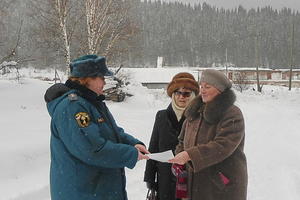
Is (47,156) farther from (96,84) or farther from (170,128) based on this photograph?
(96,84)

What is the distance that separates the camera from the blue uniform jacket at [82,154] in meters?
2.45

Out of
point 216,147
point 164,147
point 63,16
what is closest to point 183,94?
point 164,147

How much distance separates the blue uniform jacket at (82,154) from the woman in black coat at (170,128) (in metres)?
0.88

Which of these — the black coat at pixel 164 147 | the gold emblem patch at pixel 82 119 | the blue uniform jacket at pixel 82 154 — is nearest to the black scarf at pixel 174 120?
the black coat at pixel 164 147

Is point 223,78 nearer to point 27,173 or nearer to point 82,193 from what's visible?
point 82,193

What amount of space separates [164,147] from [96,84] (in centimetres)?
114

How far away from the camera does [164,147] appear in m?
3.52

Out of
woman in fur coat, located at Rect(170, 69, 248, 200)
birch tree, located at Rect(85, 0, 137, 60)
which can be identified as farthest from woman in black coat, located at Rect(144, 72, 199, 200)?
birch tree, located at Rect(85, 0, 137, 60)

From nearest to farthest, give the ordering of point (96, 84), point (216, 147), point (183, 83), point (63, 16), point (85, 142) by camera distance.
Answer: point (85, 142)
point (216, 147)
point (96, 84)
point (183, 83)
point (63, 16)

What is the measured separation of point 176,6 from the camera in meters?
119

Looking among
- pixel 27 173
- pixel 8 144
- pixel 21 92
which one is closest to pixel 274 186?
pixel 27 173

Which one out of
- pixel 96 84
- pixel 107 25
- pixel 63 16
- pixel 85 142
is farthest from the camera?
pixel 107 25

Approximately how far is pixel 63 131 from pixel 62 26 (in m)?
14.5

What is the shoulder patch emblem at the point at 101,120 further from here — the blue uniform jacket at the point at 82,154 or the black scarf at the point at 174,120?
the black scarf at the point at 174,120
